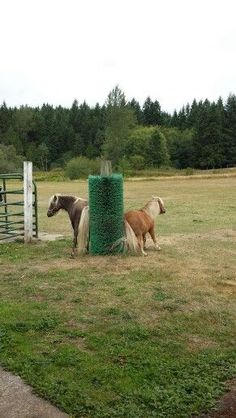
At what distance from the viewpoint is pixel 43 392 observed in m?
4.06

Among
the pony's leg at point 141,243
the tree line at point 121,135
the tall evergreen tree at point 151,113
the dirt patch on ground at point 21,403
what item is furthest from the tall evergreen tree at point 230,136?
the dirt patch on ground at point 21,403

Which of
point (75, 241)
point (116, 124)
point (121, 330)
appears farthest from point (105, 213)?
point (116, 124)

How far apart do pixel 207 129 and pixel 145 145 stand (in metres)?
9.51

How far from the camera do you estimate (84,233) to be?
9.72m

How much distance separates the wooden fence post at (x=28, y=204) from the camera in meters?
11.2

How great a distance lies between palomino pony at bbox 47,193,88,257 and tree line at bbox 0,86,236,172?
154ft

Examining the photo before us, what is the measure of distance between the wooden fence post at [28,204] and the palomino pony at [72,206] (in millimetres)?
976

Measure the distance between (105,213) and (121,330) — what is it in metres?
4.22

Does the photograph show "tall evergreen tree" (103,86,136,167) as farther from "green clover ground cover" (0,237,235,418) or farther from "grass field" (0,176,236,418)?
"green clover ground cover" (0,237,235,418)

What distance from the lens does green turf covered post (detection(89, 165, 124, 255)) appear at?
9422 millimetres

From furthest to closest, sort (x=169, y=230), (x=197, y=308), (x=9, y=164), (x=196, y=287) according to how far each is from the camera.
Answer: (x=9, y=164) → (x=169, y=230) → (x=196, y=287) → (x=197, y=308)

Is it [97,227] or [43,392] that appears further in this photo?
[97,227]

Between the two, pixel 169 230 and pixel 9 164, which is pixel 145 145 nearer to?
pixel 9 164

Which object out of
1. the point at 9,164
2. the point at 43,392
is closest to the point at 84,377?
the point at 43,392
